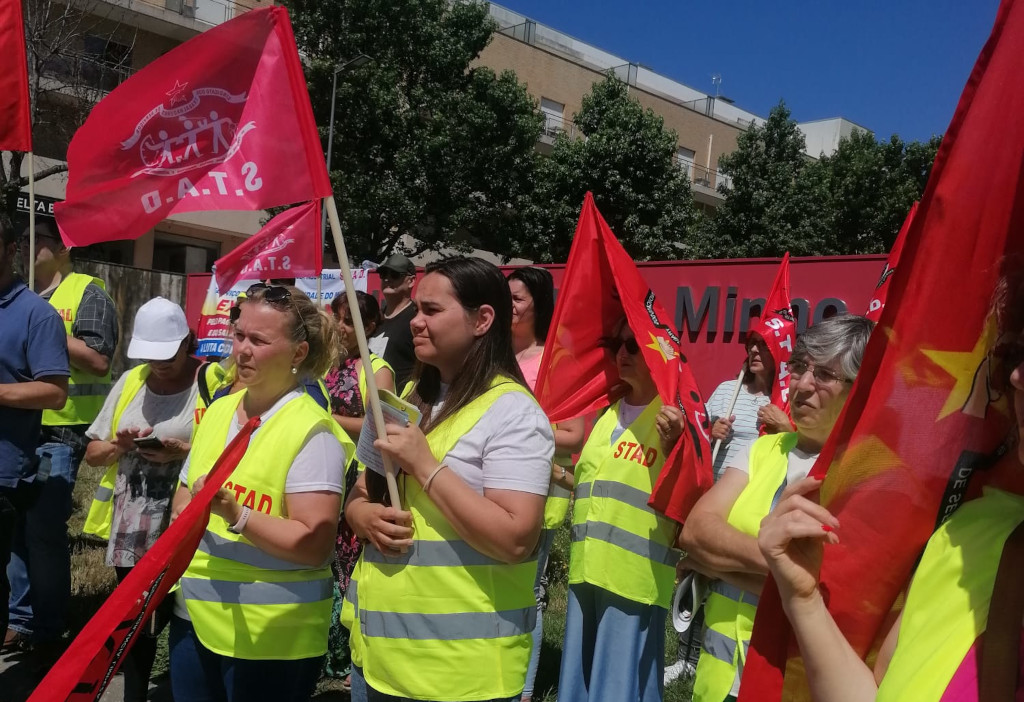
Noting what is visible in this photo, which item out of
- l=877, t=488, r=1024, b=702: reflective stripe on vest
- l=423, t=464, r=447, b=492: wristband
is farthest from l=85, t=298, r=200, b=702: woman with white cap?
l=877, t=488, r=1024, b=702: reflective stripe on vest

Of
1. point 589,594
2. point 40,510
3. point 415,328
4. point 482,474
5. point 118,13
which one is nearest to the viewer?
point 482,474

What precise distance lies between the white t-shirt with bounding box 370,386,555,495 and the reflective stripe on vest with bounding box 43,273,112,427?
339 cm

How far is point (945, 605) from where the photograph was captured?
1.12m

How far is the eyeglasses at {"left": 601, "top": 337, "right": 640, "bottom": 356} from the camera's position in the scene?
3687 millimetres

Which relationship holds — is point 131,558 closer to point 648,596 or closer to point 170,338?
point 170,338

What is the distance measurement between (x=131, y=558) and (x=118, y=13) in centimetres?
2452

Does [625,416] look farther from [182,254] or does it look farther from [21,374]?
[182,254]

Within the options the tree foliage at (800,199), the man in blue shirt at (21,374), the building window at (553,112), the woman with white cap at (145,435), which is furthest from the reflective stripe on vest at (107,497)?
the building window at (553,112)

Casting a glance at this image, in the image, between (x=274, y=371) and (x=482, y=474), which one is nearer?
(x=482, y=474)

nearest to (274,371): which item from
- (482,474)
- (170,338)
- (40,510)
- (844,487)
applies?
(482,474)

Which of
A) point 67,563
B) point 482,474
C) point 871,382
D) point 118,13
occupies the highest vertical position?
point 118,13

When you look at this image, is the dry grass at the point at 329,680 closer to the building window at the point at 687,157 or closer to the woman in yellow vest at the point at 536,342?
the woman in yellow vest at the point at 536,342

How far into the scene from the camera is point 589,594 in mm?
3641

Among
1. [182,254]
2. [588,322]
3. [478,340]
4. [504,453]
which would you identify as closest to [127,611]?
[504,453]
